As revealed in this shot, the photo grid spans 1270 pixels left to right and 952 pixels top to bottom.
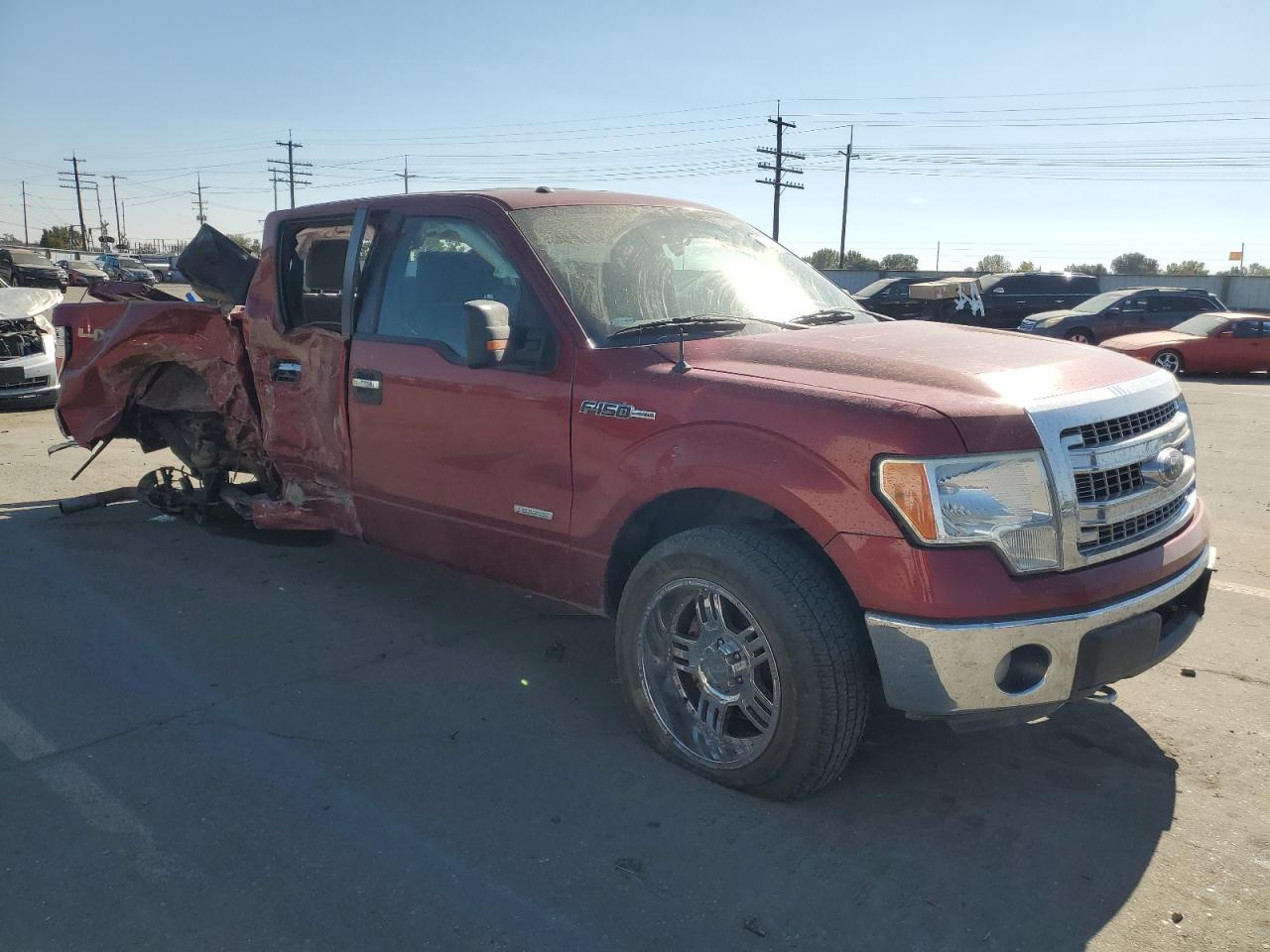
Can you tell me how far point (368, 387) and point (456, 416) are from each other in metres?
0.62

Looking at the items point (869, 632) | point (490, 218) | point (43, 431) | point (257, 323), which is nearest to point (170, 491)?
point (257, 323)

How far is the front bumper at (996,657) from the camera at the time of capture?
2764 millimetres

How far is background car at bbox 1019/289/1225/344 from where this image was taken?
20328 mm

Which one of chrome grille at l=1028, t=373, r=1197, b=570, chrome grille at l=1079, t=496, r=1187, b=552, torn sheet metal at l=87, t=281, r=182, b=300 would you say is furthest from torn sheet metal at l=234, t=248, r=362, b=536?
chrome grille at l=1079, t=496, r=1187, b=552

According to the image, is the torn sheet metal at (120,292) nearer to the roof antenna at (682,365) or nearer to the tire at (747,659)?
the roof antenna at (682,365)

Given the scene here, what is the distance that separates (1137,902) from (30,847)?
3172 mm

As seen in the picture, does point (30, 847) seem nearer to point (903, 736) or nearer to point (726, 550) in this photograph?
point (726, 550)

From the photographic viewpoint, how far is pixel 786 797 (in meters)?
3.18

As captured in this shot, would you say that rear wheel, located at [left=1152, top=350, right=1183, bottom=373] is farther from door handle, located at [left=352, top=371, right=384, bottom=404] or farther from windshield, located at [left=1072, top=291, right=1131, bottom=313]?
door handle, located at [left=352, top=371, right=384, bottom=404]

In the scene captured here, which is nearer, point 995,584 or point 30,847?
point 995,584

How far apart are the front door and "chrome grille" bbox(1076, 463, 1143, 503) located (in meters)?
1.75

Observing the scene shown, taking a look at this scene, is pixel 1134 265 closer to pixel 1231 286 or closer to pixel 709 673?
pixel 1231 286

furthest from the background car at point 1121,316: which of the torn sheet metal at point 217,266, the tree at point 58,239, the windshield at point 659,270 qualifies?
the tree at point 58,239

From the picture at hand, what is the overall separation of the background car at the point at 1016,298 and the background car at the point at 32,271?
33.0 metres
